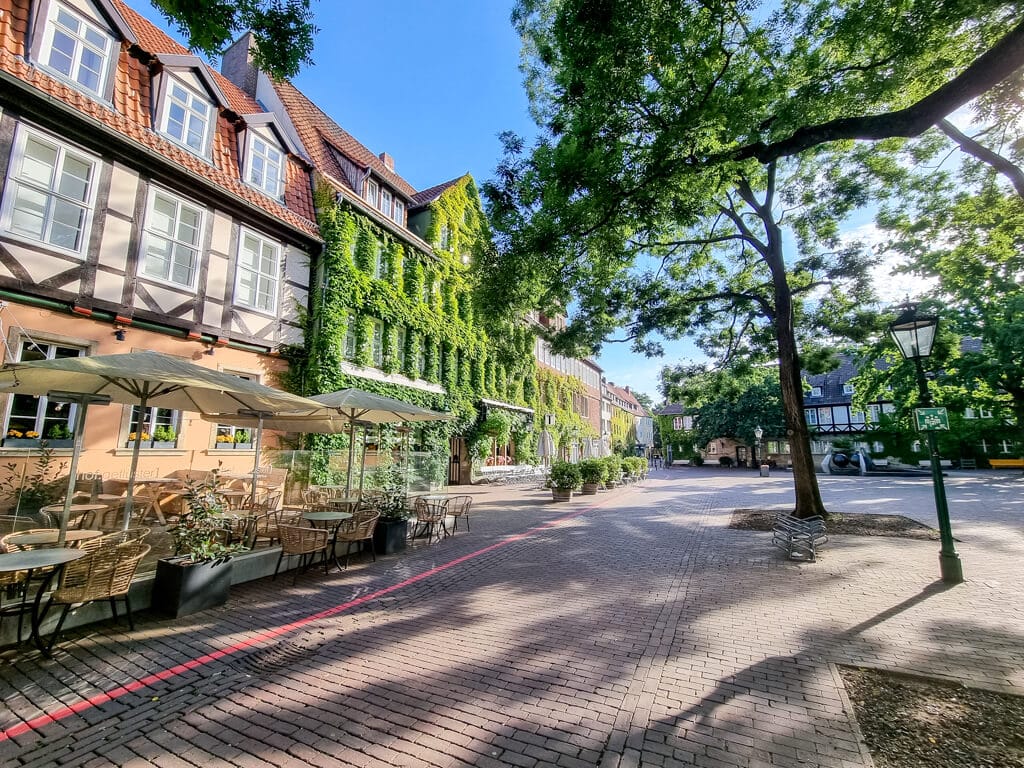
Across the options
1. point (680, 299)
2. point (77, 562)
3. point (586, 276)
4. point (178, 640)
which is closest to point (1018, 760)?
point (178, 640)

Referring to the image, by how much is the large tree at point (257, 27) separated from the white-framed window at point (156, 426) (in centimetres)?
910

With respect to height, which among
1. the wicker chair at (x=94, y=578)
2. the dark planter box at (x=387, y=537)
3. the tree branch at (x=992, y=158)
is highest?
the tree branch at (x=992, y=158)

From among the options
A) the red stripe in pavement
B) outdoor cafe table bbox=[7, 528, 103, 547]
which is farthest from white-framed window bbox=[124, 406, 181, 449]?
the red stripe in pavement

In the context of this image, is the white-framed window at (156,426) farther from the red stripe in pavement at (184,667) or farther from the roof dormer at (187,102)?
the red stripe in pavement at (184,667)

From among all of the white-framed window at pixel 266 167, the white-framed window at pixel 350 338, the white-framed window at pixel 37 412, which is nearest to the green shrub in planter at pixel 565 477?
the white-framed window at pixel 350 338

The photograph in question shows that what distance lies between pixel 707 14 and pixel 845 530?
10934 millimetres

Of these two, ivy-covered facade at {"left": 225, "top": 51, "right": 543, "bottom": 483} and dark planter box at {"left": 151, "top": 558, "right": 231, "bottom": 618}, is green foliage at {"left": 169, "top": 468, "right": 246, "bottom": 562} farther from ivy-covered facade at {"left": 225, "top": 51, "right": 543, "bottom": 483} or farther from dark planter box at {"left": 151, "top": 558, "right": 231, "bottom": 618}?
ivy-covered facade at {"left": 225, "top": 51, "right": 543, "bottom": 483}

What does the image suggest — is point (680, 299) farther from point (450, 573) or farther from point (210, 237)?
point (210, 237)

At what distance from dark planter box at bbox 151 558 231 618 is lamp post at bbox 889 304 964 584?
9.59 meters

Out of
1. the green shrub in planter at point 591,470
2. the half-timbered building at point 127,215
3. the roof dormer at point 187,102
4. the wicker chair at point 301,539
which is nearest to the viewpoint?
the wicker chair at point 301,539

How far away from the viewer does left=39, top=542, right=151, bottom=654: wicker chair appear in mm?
4320

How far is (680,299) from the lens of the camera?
1406 centimetres

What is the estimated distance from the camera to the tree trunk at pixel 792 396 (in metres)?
11.2

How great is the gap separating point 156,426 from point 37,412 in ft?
6.90
